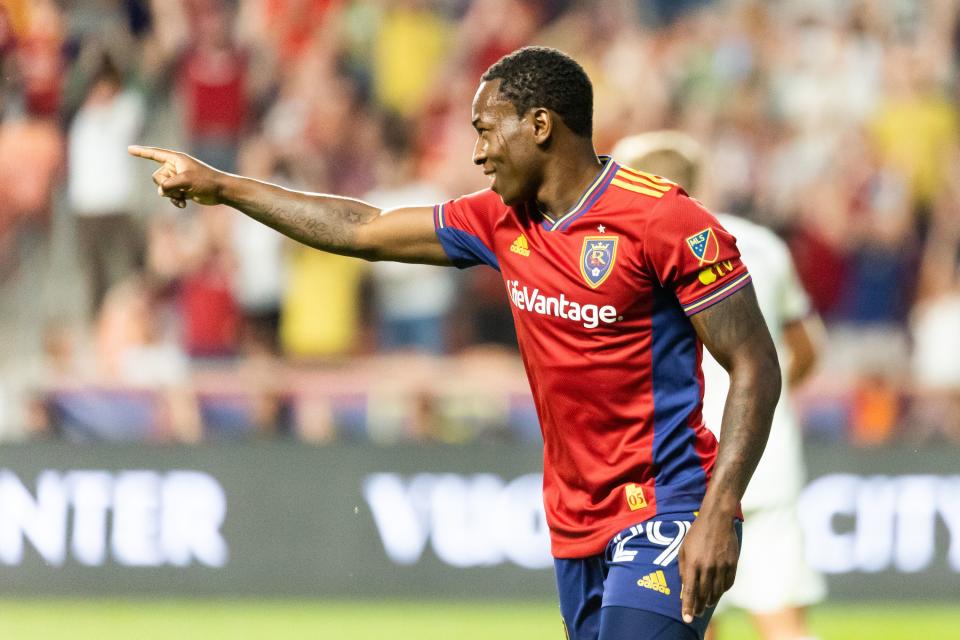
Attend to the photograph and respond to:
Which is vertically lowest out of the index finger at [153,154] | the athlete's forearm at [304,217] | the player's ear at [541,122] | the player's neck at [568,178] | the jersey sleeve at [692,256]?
the jersey sleeve at [692,256]

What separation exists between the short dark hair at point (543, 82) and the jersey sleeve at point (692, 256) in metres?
0.40

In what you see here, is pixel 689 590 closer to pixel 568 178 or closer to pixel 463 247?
pixel 568 178

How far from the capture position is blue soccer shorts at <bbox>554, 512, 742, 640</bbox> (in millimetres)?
4266

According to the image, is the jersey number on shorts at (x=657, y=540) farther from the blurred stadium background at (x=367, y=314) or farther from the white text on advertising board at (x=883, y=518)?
the white text on advertising board at (x=883, y=518)

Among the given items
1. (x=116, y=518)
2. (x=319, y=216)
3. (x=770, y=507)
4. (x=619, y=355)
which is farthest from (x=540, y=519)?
(x=619, y=355)

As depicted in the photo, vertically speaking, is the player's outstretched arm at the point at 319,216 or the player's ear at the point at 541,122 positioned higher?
the player's ear at the point at 541,122

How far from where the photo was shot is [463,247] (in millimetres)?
4859

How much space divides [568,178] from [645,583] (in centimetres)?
115

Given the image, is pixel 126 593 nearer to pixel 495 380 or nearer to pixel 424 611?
pixel 424 611

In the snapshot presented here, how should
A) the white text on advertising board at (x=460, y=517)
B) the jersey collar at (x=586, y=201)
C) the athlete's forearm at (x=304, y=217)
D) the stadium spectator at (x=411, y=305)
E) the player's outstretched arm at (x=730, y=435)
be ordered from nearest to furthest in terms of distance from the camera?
the player's outstretched arm at (x=730, y=435), the jersey collar at (x=586, y=201), the athlete's forearm at (x=304, y=217), the white text on advertising board at (x=460, y=517), the stadium spectator at (x=411, y=305)

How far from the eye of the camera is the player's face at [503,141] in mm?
4406

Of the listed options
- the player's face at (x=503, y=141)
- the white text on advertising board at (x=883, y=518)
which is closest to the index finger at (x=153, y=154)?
the player's face at (x=503, y=141)

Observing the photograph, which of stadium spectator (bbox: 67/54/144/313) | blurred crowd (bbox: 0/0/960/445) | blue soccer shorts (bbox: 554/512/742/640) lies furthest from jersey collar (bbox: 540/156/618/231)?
stadium spectator (bbox: 67/54/144/313)

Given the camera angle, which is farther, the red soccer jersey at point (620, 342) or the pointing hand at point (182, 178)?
the pointing hand at point (182, 178)
